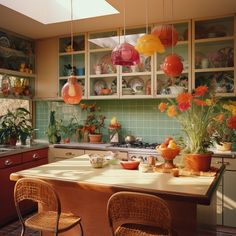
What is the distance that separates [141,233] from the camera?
1.71m

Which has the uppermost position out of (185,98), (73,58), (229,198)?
(73,58)

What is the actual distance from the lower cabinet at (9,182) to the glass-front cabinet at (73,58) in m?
1.23

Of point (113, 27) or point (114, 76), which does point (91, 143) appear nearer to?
point (114, 76)

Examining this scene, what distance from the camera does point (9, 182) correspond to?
A: 3.35 m

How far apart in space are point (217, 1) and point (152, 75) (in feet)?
3.73

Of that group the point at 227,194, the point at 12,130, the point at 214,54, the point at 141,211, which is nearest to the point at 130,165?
the point at 141,211

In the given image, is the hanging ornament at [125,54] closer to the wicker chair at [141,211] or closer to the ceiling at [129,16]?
the ceiling at [129,16]

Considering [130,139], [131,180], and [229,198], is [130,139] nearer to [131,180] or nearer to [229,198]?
[229,198]

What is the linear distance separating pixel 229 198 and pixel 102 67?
233 cm

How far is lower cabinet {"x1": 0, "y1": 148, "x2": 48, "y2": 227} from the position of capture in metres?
3.23

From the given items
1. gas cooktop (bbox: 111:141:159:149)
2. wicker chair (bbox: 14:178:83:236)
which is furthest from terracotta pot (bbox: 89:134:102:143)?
wicker chair (bbox: 14:178:83:236)

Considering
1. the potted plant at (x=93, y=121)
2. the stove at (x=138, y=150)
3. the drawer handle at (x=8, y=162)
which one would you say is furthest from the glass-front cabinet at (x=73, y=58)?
the drawer handle at (x=8, y=162)

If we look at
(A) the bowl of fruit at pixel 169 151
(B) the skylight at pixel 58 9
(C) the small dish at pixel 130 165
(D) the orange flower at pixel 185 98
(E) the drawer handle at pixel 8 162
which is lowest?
(E) the drawer handle at pixel 8 162

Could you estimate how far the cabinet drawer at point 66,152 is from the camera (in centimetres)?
382
